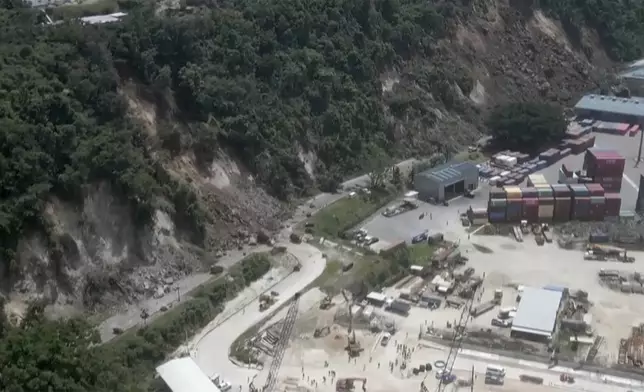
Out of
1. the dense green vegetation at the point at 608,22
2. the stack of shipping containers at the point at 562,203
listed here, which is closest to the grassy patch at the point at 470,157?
the stack of shipping containers at the point at 562,203

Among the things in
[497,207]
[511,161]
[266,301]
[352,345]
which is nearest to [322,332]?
[352,345]

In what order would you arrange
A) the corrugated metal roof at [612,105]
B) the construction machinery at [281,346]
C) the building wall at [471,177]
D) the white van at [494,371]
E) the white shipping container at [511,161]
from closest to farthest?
the construction machinery at [281,346], the white van at [494,371], the building wall at [471,177], the white shipping container at [511,161], the corrugated metal roof at [612,105]

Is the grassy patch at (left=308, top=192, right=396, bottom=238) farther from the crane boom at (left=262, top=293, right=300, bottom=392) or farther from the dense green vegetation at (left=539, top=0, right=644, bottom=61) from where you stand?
the dense green vegetation at (left=539, top=0, right=644, bottom=61)

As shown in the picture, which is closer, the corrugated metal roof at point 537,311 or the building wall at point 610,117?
the corrugated metal roof at point 537,311

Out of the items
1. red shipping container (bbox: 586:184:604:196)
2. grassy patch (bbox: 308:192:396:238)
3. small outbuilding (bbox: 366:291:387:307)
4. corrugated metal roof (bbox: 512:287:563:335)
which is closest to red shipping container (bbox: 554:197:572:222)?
red shipping container (bbox: 586:184:604:196)

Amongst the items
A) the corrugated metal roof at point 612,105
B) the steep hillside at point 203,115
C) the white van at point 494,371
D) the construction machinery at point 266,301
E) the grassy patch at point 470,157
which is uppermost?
the steep hillside at point 203,115

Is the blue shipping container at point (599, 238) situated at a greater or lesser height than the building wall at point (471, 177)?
lesser

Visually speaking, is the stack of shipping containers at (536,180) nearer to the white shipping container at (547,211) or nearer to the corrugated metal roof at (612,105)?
the white shipping container at (547,211)
